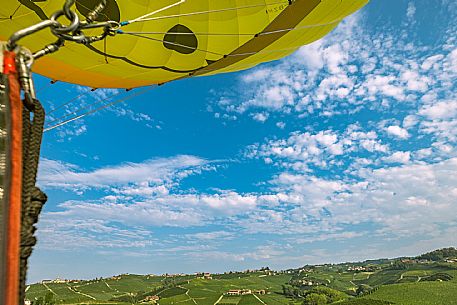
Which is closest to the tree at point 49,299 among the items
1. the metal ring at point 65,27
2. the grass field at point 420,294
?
the grass field at point 420,294

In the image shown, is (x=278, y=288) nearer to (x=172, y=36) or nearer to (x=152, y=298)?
(x=152, y=298)

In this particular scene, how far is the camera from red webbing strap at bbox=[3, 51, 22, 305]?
1.27 meters

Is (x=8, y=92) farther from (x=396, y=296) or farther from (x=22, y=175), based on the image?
(x=396, y=296)

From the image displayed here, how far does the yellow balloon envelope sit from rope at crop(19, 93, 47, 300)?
4984 millimetres

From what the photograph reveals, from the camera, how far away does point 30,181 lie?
57.9 inches

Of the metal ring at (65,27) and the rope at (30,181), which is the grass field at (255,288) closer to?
the rope at (30,181)

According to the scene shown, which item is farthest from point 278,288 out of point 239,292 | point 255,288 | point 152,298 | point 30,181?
point 30,181

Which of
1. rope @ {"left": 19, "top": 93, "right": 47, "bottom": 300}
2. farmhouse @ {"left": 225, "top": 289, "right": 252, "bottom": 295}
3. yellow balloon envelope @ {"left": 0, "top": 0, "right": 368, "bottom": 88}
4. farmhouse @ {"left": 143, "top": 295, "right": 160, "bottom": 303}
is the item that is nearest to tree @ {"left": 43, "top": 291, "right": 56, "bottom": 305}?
farmhouse @ {"left": 143, "top": 295, "right": 160, "bottom": 303}

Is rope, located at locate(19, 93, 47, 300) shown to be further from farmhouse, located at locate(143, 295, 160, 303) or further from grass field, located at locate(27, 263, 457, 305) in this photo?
farmhouse, located at locate(143, 295, 160, 303)

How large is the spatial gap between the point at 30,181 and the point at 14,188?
0.40 feet

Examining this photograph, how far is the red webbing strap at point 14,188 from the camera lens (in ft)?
4.18

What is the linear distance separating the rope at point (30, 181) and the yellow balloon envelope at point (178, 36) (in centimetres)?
498

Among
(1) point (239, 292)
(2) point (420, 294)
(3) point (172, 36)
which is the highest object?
(3) point (172, 36)

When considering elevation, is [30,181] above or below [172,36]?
below
